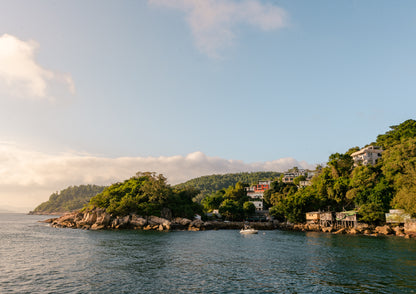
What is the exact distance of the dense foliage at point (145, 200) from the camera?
324 ft

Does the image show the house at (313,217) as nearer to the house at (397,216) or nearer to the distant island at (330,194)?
the distant island at (330,194)

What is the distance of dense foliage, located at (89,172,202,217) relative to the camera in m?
98.9

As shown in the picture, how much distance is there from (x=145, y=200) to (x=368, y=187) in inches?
3068

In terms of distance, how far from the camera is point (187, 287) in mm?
25625

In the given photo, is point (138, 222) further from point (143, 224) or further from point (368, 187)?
point (368, 187)

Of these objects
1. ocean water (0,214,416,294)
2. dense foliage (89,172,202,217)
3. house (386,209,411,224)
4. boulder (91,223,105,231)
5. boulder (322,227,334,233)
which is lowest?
boulder (322,227,334,233)

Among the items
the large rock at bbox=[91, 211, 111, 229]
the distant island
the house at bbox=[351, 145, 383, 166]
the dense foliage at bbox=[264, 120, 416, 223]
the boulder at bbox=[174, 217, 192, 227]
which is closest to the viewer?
the dense foliage at bbox=[264, 120, 416, 223]

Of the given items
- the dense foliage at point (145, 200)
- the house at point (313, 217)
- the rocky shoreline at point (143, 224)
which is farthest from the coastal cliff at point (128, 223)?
the house at point (313, 217)

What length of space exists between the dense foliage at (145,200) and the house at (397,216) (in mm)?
68183

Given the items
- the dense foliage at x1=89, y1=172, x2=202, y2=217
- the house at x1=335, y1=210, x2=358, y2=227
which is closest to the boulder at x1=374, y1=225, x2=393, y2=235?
the house at x1=335, y1=210, x2=358, y2=227

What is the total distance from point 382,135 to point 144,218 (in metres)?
125

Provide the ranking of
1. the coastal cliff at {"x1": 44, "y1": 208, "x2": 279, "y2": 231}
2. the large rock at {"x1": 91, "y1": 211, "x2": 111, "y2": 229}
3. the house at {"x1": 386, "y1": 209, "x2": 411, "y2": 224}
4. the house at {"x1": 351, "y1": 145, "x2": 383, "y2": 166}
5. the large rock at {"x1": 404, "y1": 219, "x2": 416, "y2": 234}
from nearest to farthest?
the large rock at {"x1": 404, "y1": 219, "x2": 416, "y2": 234}, the house at {"x1": 386, "y1": 209, "x2": 411, "y2": 224}, the coastal cliff at {"x1": 44, "y1": 208, "x2": 279, "y2": 231}, the large rock at {"x1": 91, "y1": 211, "x2": 111, "y2": 229}, the house at {"x1": 351, "y1": 145, "x2": 383, "y2": 166}

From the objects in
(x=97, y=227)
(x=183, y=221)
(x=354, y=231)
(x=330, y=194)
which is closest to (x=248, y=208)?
(x=183, y=221)

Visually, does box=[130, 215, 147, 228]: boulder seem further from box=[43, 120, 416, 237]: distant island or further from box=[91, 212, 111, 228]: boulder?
box=[91, 212, 111, 228]: boulder
